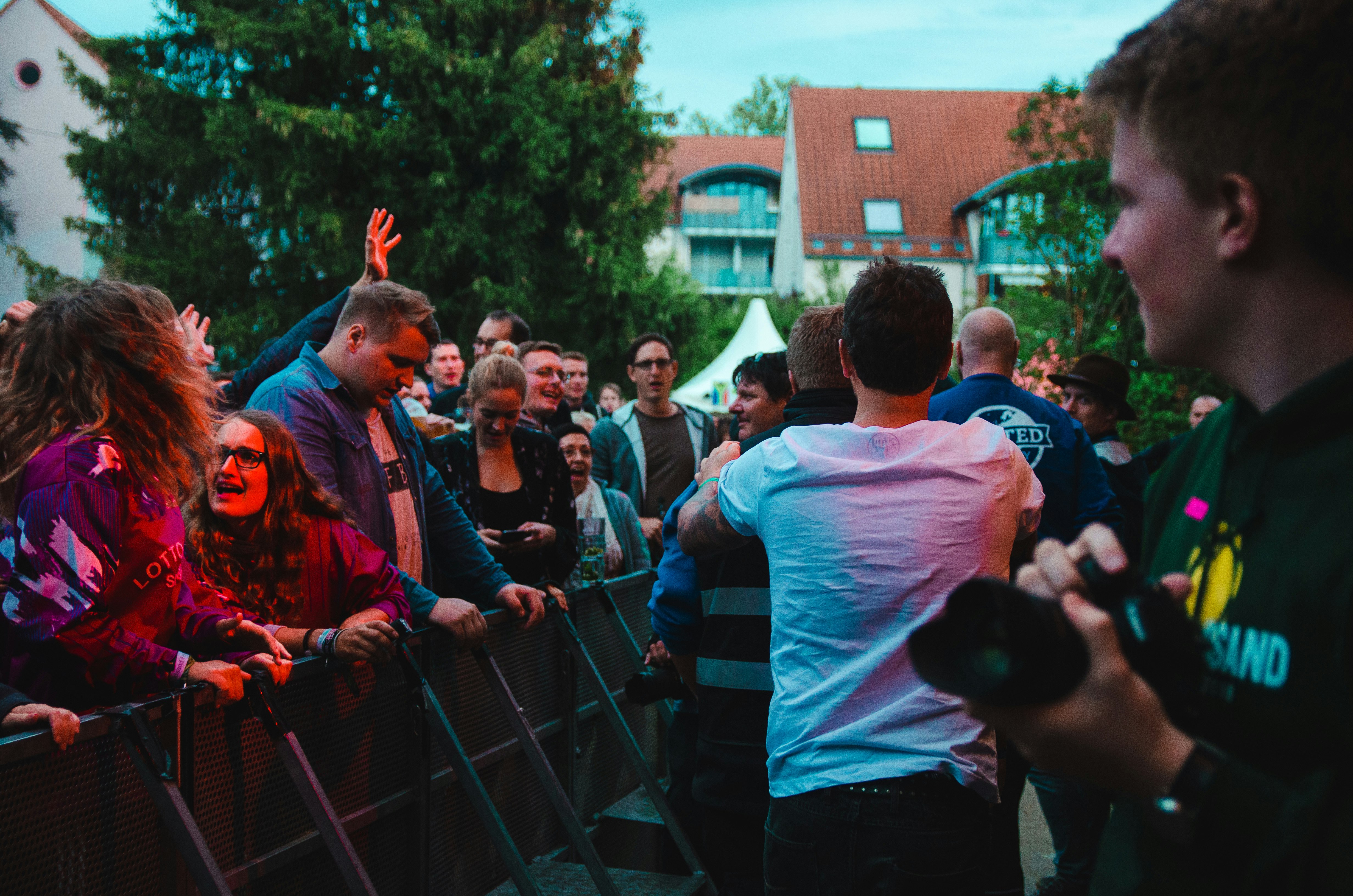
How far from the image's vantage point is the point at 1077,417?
5.59 meters

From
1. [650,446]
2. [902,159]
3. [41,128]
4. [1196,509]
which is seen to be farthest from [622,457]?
[902,159]

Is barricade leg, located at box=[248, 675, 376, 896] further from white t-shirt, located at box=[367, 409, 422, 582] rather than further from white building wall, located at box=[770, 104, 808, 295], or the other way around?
white building wall, located at box=[770, 104, 808, 295]

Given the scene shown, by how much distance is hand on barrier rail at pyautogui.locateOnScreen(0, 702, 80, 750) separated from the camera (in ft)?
6.92

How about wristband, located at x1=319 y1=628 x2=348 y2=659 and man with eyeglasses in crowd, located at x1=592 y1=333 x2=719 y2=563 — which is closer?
wristband, located at x1=319 y1=628 x2=348 y2=659

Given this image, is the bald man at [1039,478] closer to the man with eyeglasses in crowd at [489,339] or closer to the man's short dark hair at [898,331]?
the man's short dark hair at [898,331]

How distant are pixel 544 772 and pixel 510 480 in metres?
1.73

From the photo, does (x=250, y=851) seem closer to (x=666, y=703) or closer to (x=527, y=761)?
(x=527, y=761)

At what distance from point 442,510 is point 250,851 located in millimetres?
1595

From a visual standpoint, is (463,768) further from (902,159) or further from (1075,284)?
(902,159)

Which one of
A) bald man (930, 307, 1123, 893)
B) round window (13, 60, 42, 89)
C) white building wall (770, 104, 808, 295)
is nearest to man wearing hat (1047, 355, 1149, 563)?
bald man (930, 307, 1123, 893)

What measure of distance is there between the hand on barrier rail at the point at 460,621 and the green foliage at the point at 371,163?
17653 millimetres

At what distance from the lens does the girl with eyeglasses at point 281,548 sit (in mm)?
3086

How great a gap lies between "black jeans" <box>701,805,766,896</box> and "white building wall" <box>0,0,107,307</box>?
1107 inches

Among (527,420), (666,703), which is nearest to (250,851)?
(666,703)
